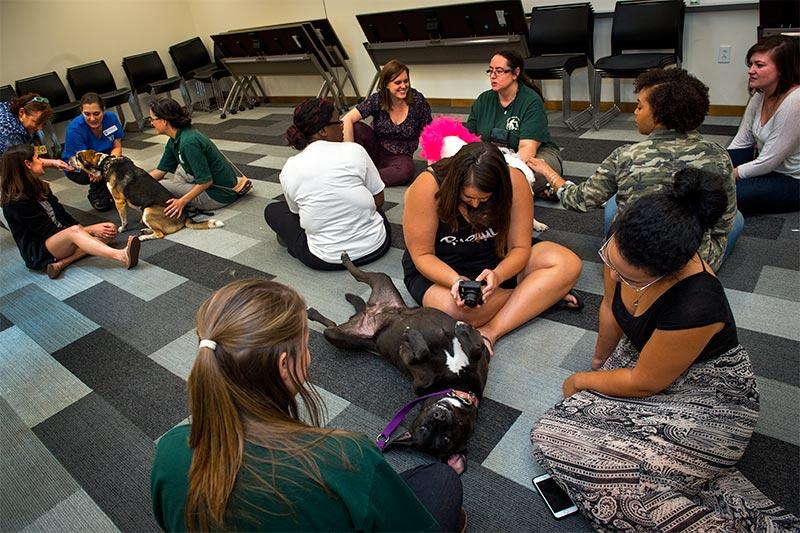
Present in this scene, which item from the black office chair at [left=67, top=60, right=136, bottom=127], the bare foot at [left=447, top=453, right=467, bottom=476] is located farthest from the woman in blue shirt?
the bare foot at [left=447, top=453, right=467, bottom=476]

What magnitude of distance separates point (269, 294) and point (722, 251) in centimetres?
225

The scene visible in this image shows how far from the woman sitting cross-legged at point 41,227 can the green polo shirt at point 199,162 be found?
2.20ft

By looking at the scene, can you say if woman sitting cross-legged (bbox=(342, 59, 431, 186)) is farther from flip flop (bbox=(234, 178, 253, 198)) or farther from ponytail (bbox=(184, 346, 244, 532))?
ponytail (bbox=(184, 346, 244, 532))

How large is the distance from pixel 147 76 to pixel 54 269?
16.2 ft

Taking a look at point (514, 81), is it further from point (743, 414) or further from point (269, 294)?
point (269, 294)

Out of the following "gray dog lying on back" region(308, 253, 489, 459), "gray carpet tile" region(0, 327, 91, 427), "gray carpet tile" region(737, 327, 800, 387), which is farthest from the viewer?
"gray carpet tile" region(0, 327, 91, 427)

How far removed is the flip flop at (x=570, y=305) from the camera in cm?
248

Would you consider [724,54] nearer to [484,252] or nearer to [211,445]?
[484,252]

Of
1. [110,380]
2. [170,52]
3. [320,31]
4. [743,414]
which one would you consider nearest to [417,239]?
[743,414]

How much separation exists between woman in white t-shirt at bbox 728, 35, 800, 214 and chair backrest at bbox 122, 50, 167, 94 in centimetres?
728

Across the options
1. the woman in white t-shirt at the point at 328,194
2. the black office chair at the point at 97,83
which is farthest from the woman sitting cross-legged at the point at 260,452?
the black office chair at the point at 97,83

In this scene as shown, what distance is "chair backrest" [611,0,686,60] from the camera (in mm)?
4414

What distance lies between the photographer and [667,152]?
2215mm

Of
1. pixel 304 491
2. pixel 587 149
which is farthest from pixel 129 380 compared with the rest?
pixel 587 149
